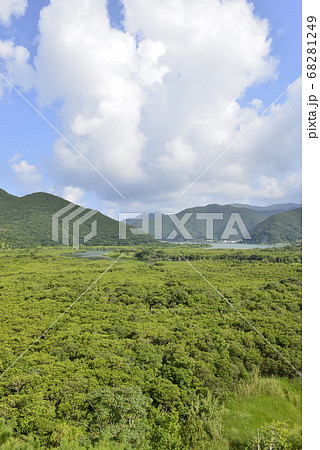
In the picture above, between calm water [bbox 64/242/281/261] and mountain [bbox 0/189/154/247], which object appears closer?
calm water [bbox 64/242/281/261]

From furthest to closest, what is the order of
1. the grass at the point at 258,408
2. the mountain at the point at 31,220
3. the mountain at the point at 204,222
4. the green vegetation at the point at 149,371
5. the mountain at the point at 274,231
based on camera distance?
1. the mountain at the point at 31,220
2. the mountain at the point at 204,222
3. the mountain at the point at 274,231
4. the grass at the point at 258,408
5. the green vegetation at the point at 149,371

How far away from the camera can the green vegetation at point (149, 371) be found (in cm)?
636

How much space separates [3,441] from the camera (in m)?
4.89

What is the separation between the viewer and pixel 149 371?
29.0ft

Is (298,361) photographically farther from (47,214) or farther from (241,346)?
(47,214)

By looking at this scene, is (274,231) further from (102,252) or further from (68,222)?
(68,222)

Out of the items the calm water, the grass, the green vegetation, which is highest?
the calm water

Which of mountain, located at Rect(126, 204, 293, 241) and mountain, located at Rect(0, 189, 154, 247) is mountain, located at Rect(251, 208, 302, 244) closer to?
mountain, located at Rect(126, 204, 293, 241)

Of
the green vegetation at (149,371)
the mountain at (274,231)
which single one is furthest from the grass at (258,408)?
the mountain at (274,231)

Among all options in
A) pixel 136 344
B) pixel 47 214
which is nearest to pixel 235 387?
pixel 136 344

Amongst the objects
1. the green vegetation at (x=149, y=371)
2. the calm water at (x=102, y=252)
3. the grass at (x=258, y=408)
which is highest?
the calm water at (x=102, y=252)

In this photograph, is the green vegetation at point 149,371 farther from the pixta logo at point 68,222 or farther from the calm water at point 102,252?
the pixta logo at point 68,222

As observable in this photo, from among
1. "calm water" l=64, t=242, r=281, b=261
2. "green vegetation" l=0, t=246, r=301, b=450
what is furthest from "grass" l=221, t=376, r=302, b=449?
"calm water" l=64, t=242, r=281, b=261

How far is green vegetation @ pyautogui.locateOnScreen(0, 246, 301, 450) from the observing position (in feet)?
20.9
